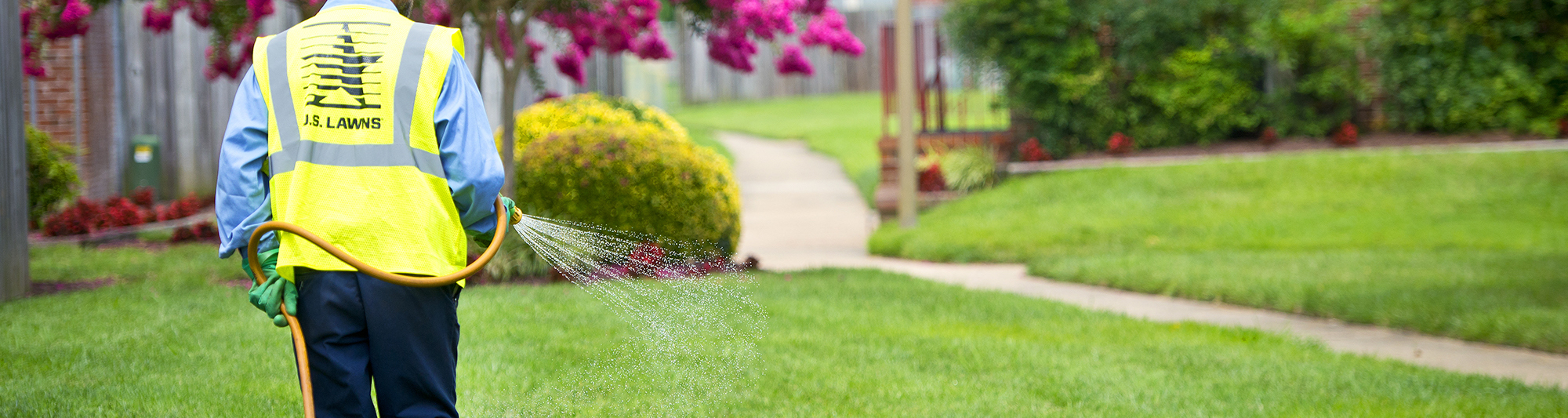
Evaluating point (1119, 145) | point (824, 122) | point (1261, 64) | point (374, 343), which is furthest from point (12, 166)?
point (824, 122)

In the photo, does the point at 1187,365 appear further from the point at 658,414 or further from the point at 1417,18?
the point at 1417,18

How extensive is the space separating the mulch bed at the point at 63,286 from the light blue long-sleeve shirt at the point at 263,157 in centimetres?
437

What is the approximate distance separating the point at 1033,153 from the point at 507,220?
11.0 m

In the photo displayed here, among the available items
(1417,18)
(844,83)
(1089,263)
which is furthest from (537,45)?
(844,83)

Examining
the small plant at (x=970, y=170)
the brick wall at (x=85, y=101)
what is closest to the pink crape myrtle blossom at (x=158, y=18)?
the brick wall at (x=85, y=101)

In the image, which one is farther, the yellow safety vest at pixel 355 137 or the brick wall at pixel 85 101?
the brick wall at pixel 85 101

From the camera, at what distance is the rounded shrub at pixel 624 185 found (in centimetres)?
768

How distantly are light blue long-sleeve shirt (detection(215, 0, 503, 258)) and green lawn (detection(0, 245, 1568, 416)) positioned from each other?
5.29 feet

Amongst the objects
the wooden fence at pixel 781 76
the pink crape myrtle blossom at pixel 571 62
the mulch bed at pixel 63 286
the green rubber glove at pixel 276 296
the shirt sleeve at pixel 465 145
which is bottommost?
the mulch bed at pixel 63 286

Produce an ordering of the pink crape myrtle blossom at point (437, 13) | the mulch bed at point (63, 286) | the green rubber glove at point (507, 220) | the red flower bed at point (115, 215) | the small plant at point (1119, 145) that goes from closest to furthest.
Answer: the green rubber glove at point (507, 220) < the mulch bed at point (63, 286) < the pink crape myrtle blossom at point (437, 13) < the red flower bed at point (115, 215) < the small plant at point (1119, 145)

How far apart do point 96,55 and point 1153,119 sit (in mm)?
10137

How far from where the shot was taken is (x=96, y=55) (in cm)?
1034

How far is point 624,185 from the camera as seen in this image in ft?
25.3

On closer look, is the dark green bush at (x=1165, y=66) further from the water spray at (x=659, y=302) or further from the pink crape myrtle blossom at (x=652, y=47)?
the water spray at (x=659, y=302)
